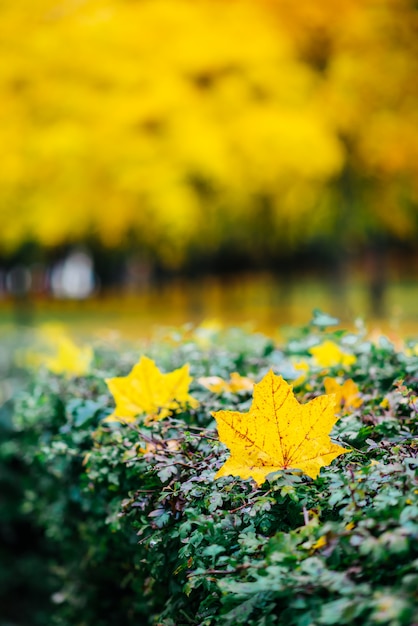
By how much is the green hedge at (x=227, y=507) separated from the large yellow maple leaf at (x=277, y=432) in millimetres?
43

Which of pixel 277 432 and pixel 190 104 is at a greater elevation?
pixel 190 104

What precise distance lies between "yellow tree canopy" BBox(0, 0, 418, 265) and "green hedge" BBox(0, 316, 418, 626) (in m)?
5.88


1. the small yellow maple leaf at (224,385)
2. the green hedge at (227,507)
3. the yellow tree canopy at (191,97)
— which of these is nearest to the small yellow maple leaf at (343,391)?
the green hedge at (227,507)

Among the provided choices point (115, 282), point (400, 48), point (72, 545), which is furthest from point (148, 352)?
point (115, 282)

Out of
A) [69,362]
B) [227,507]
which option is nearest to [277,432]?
[227,507]

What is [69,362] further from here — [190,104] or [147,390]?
[190,104]

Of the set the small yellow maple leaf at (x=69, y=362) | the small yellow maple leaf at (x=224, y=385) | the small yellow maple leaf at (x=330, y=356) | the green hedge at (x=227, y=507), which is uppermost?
the small yellow maple leaf at (x=69, y=362)

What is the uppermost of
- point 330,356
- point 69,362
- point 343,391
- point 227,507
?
point 69,362

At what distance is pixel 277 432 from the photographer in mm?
1511

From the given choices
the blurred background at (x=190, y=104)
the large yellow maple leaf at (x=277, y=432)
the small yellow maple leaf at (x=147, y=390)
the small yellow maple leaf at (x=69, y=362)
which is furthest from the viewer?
the blurred background at (x=190, y=104)

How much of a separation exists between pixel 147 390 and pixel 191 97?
7340 mm

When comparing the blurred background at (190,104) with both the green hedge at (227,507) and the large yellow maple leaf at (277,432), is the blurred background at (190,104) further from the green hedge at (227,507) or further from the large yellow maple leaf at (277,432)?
the large yellow maple leaf at (277,432)

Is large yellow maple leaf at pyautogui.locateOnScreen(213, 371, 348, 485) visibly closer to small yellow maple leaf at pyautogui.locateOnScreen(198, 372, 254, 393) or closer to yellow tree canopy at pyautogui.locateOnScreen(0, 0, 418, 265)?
small yellow maple leaf at pyautogui.locateOnScreen(198, 372, 254, 393)

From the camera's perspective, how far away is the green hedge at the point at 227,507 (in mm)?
1177
